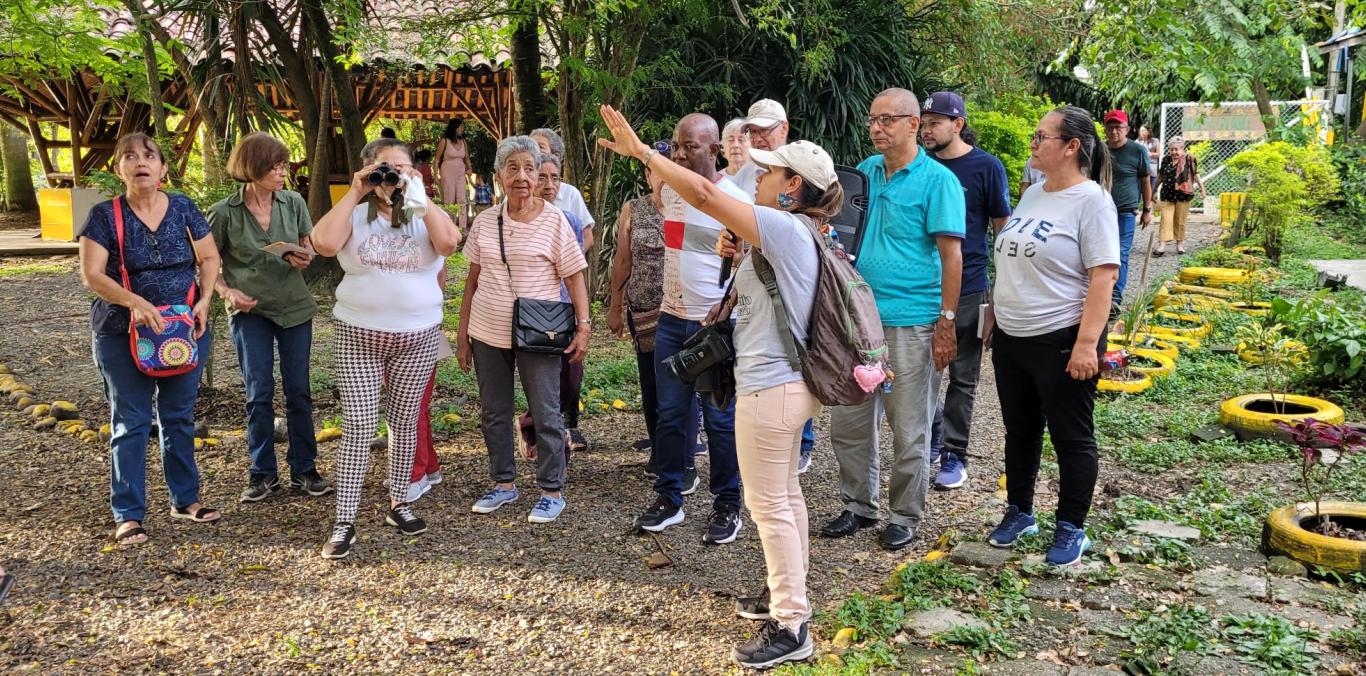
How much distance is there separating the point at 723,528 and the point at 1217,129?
1986 centimetres

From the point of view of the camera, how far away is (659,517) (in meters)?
4.99

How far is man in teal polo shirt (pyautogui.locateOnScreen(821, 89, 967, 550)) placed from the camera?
15.0ft

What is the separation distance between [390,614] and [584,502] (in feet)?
4.79

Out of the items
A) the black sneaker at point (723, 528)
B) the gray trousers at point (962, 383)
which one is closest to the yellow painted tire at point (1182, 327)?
the gray trousers at point (962, 383)

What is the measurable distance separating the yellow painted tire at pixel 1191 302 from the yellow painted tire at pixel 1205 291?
177 millimetres

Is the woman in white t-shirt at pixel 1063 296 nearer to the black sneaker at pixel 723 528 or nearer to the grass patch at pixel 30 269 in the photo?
the black sneaker at pixel 723 528

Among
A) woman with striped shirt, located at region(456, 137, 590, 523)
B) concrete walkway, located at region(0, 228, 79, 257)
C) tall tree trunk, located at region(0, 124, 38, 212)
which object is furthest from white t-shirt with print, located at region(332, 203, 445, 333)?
tall tree trunk, located at region(0, 124, 38, 212)

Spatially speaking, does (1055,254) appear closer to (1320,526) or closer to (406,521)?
(1320,526)

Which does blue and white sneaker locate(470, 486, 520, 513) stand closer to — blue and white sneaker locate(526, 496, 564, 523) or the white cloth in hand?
blue and white sneaker locate(526, 496, 564, 523)

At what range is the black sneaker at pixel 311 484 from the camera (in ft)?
17.9

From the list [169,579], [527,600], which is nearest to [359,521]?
[169,579]

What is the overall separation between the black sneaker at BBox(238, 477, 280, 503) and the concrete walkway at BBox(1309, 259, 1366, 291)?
9.72 m

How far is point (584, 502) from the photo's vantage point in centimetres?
540

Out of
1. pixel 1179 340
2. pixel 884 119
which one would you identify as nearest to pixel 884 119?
pixel 884 119
